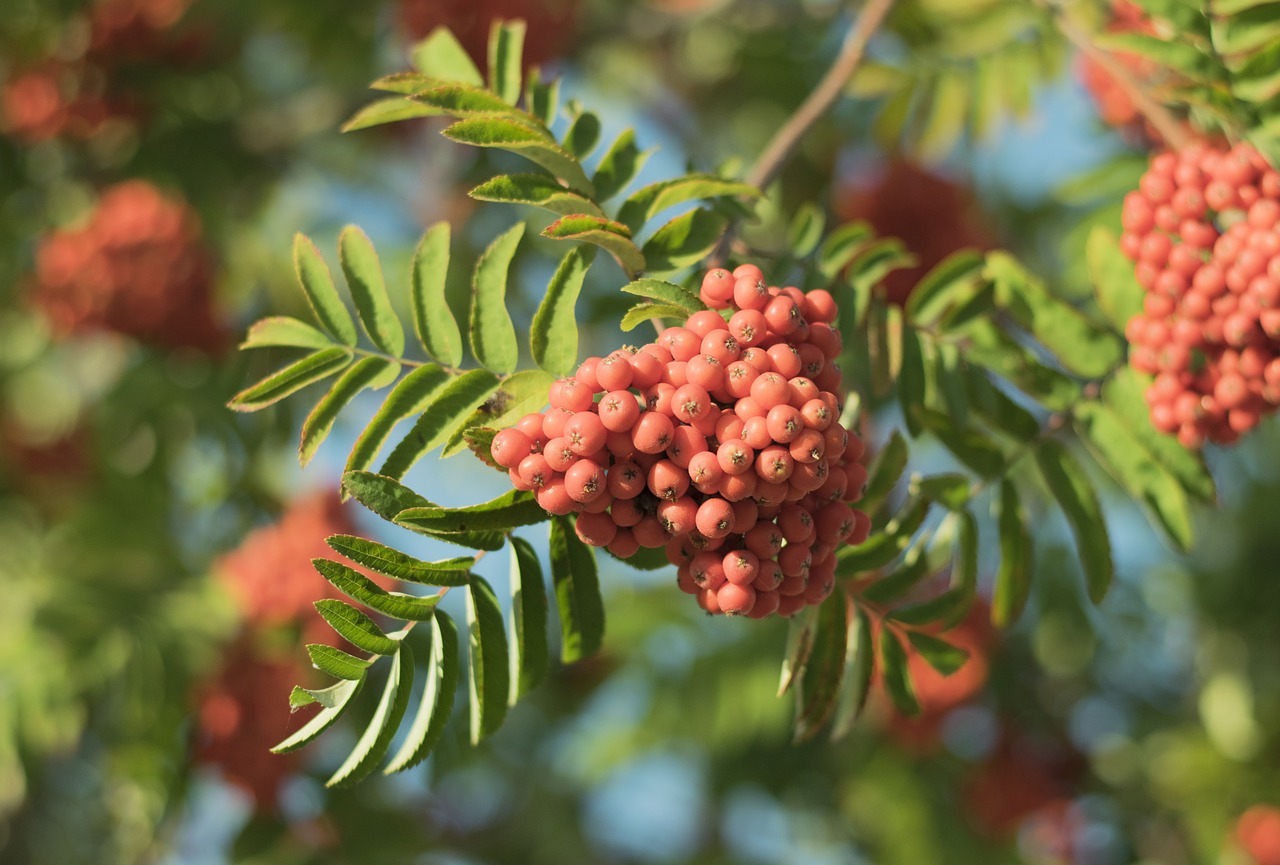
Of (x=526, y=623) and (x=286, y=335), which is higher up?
(x=286, y=335)

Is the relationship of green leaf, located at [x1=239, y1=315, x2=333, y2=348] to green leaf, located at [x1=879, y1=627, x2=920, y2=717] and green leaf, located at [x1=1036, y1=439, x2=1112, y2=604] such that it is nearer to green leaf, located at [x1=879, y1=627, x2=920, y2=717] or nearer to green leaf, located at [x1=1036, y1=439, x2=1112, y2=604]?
green leaf, located at [x1=879, y1=627, x2=920, y2=717]

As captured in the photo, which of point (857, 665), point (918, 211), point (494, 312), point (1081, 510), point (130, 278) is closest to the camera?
point (494, 312)

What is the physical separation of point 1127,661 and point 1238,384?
359 centimetres

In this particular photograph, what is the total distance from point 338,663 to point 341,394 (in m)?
0.57

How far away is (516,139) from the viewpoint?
2.00 metres

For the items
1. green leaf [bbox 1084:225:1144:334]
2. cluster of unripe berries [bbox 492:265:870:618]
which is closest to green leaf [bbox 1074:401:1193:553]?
green leaf [bbox 1084:225:1144:334]

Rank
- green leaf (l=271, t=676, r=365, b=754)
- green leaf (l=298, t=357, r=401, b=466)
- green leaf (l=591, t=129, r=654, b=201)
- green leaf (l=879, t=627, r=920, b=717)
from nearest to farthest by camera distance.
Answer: green leaf (l=271, t=676, r=365, b=754), green leaf (l=298, t=357, r=401, b=466), green leaf (l=591, t=129, r=654, b=201), green leaf (l=879, t=627, r=920, b=717)

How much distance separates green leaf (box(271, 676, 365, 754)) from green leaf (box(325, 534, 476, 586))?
7.2 inches

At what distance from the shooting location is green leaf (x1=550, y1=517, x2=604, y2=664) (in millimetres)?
2047

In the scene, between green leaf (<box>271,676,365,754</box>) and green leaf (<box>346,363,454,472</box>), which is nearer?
green leaf (<box>271,676,365,754</box>)

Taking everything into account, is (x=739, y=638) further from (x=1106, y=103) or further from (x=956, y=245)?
(x=1106, y=103)

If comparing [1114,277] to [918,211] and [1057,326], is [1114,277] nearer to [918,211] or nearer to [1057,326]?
[1057,326]

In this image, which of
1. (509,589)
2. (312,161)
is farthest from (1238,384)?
(312,161)

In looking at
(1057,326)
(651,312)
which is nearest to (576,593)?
(651,312)
